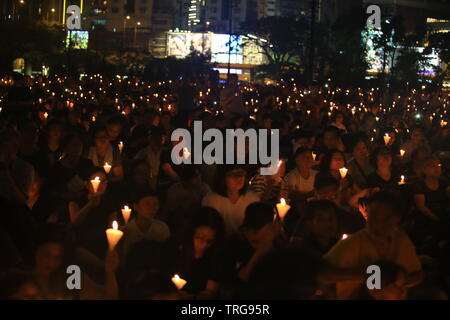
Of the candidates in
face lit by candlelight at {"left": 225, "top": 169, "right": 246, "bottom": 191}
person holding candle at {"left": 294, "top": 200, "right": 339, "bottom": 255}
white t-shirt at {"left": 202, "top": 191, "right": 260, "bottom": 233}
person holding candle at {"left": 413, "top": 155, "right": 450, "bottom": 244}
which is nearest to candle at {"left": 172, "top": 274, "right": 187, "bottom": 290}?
person holding candle at {"left": 294, "top": 200, "right": 339, "bottom": 255}

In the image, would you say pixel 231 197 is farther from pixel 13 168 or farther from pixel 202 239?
pixel 13 168

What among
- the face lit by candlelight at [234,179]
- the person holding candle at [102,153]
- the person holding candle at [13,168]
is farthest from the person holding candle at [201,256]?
the person holding candle at [102,153]

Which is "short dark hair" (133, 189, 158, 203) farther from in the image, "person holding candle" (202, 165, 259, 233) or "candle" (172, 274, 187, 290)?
"candle" (172, 274, 187, 290)

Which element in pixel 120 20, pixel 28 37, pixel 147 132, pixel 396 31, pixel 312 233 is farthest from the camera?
pixel 120 20

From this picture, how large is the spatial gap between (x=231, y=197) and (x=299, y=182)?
201 centimetres

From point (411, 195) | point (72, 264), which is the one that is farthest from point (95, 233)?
point (411, 195)

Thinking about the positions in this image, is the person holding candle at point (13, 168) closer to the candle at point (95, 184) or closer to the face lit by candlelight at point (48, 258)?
the candle at point (95, 184)

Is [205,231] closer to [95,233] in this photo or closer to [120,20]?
[95,233]

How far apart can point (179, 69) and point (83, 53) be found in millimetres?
16087

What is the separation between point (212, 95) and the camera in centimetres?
2719

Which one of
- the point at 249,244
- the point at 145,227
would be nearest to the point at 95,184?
the point at 145,227

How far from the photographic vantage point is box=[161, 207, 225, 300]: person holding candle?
5410mm

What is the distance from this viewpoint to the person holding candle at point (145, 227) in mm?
6453

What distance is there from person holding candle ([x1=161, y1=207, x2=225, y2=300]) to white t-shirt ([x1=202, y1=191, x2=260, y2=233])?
126 cm
